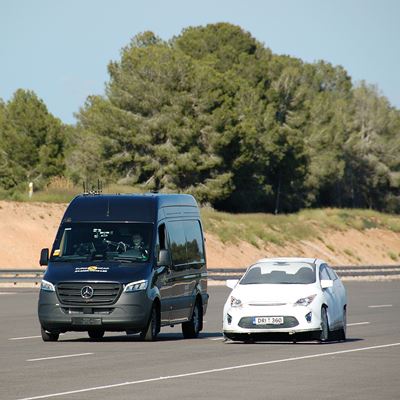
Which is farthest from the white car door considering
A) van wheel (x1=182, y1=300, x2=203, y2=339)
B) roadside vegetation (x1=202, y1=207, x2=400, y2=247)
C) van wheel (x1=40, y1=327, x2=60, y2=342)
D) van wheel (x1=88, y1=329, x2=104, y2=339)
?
roadside vegetation (x1=202, y1=207, x2=400, y2=247)

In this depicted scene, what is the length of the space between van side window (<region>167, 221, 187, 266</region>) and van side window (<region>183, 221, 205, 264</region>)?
0.28 meters

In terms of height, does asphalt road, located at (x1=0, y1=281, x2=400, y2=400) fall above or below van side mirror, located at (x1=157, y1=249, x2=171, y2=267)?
below

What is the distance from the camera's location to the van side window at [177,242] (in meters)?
23.2

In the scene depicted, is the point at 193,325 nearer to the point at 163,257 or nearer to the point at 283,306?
the point at 163,257

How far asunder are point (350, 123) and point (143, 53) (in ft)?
104

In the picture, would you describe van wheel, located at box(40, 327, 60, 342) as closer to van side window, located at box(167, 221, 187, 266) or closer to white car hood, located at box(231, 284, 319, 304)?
van side window, located at box(167, 221, 187, 266)

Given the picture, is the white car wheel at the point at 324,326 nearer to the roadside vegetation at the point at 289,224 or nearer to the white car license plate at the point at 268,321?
the white car license plate at the point at 268,321

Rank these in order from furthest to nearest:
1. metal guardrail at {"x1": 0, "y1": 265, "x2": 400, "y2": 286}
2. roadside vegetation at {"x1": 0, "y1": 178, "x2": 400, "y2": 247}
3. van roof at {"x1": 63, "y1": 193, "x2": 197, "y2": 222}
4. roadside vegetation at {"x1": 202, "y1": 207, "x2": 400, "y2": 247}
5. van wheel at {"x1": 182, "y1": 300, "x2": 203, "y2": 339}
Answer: roadside vegetation at {"x1": 202, "y1": 207, "x2": 400, "y2": 247} < roadside vegetation at {"x1": 0, "y1": 178, "x2": 400, "y2": 247} < metal guardrail at {"x1": 0, "y1": 265, "x2": 400, "y2": 286} < van wheel at {"x1": 182, "y1": 300, "x2": 203, "y2": 339} < van roof at {"x1": 63, "y1": 193, "x2": 197, "y2": 222}

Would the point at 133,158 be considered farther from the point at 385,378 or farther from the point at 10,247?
the point at 385,378

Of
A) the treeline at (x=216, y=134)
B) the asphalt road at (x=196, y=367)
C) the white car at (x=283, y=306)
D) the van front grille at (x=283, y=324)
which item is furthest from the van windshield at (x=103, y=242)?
the treeline at (x=216, y=134)

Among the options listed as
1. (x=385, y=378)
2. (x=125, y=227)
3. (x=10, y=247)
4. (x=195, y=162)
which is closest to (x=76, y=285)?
(x=125, y=227)

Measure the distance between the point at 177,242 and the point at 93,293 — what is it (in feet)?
8.40

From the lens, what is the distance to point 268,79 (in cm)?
9838

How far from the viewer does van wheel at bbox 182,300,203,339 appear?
23.8 m
